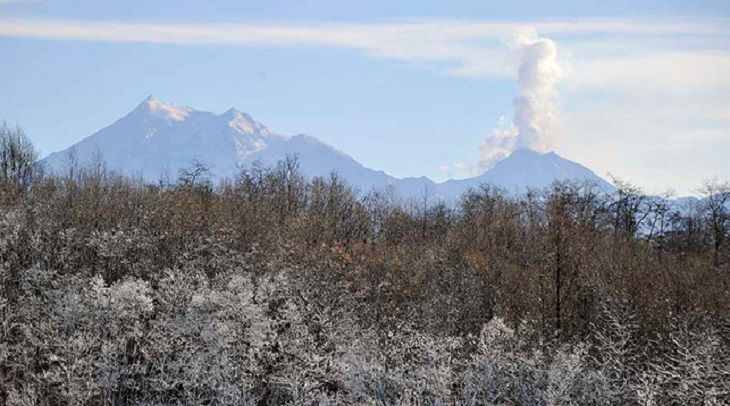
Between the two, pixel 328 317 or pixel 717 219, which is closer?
pixel 328 317

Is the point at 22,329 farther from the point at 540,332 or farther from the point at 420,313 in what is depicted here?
the point at 540,332

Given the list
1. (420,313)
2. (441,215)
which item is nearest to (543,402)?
(420,313)

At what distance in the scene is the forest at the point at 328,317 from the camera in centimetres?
3866

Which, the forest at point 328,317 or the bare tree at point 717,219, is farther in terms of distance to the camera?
the bare tree at point 717,219

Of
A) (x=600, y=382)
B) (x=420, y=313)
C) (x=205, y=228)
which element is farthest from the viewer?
(x=205, y=228)

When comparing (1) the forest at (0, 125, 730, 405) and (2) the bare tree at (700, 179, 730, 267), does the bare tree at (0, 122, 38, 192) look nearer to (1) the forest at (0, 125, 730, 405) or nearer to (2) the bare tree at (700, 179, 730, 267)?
(1) the forest at (0, 125, 730, 405)

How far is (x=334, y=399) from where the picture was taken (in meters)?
41.2

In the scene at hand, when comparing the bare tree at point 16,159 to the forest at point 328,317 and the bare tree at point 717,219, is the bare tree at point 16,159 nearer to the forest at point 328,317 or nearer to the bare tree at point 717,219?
the forest at point 328,317

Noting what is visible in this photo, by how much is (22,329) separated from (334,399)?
18997 mm

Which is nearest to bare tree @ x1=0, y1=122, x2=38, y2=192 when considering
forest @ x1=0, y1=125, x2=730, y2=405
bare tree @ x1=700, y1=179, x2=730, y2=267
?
forest @ x1=0, y1=125, x2=730, y2=405

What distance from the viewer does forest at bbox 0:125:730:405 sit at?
38.7 meters

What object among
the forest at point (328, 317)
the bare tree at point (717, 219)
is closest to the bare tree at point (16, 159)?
the forest at point (328, 317)

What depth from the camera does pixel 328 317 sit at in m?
46.7

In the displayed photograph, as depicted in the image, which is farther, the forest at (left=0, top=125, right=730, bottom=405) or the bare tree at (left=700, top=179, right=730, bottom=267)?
the bare tree at (left=700, top=179, right=730, bottom=267)
